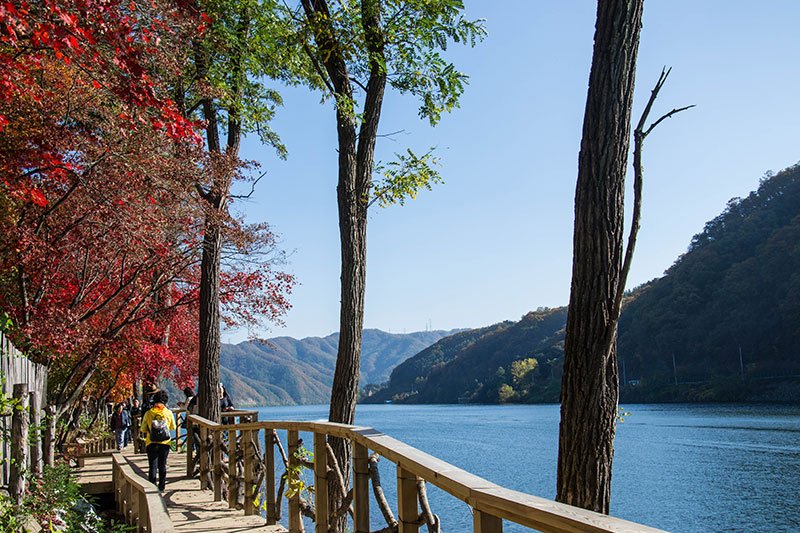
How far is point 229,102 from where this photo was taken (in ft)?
34.9

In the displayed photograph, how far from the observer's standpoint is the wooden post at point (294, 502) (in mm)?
5578

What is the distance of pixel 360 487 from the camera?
160 inches

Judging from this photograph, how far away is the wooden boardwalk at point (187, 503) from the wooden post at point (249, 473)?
4.2 inches

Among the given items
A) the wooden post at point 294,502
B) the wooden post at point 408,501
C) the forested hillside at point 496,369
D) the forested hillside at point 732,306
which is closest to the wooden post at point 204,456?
the wooden post at point 294,502

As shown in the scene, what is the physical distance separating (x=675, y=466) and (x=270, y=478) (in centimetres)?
2934

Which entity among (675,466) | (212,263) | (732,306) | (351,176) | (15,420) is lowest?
(675,466)

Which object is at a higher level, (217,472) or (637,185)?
(637,185)

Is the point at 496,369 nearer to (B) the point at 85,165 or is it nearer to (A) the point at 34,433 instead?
(B) the point at 85,165

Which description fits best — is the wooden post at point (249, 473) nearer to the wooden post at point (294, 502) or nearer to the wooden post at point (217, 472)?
the wooden post at point (294, 502)

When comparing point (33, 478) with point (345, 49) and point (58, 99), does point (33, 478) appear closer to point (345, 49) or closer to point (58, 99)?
point (58, 99)

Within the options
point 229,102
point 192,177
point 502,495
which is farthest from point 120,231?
point 502,495

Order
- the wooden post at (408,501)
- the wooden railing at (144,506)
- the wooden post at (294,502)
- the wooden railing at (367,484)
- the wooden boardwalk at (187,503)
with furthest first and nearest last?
1. the wooden boardwalk at (187,503)
2. the wooden post at (294,502)
3. the wooden railing at (144,506)
4. the wooden post at (408,501)
5. the wooden railing at (367,484)

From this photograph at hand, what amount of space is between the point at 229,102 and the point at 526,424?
51.9m

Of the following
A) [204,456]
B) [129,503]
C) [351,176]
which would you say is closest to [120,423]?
[204,456]
